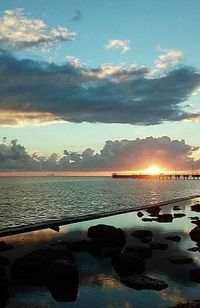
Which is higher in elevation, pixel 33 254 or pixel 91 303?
pixel 33 254

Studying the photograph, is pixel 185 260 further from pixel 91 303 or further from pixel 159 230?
pixel 159 230

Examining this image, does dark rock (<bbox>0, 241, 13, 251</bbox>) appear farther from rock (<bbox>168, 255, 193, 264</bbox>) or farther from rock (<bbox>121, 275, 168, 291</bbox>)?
rock (<bbox>168, 255, 193, 264</bbox>)

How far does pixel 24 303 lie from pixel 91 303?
3.46 metres

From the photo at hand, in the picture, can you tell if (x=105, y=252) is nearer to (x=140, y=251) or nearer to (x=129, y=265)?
(x=140, y=251)

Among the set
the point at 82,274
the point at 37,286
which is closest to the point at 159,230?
the point at 82,274

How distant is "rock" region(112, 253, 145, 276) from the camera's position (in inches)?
977

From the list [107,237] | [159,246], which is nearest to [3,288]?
[107,237]

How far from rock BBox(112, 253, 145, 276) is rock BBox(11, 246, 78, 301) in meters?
3.64

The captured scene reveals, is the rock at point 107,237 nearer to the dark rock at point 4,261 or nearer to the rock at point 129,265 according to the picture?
the rock at point 129,265

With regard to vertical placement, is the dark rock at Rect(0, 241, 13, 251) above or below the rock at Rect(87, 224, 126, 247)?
below

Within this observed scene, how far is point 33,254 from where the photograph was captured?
2439 centimetres

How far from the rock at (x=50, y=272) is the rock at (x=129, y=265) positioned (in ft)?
11.9

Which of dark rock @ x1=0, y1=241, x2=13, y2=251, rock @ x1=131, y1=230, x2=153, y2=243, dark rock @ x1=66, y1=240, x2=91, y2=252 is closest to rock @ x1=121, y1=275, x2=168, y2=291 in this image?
dark rock @ x1=66, y1=240, x2=91, y2=252

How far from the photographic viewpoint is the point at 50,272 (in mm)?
22438
